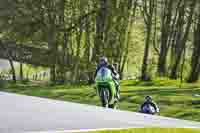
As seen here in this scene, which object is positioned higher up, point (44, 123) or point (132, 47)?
point (44, 123)

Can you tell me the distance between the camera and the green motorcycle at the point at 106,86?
22.8ft

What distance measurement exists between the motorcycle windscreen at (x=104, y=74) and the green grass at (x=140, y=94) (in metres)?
1.96

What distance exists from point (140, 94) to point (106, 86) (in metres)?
3.30

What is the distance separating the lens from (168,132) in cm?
221

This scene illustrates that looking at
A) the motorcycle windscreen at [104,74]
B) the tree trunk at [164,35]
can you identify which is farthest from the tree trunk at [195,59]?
the motorcycle windscreen at [104,74]

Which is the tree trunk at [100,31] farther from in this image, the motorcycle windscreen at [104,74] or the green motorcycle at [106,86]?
the motorcycle windscreen at [104,74]

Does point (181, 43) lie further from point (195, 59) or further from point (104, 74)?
point (104, 74)

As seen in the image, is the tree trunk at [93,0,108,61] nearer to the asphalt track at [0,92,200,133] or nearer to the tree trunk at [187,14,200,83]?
the tree trunk at [187,14,200,83]

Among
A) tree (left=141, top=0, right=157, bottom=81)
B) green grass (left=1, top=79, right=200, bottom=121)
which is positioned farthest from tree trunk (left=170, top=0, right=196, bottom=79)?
tree (left=141, top=0, right=157, bottom=81)

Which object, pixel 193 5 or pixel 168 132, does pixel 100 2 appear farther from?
pixel 168 132

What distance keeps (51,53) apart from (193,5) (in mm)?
3533

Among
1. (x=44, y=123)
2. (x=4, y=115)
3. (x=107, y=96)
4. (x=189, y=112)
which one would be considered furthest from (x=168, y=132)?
(x=189, y=112)

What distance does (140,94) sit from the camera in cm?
1032

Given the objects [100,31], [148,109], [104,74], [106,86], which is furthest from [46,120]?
[100,31]
